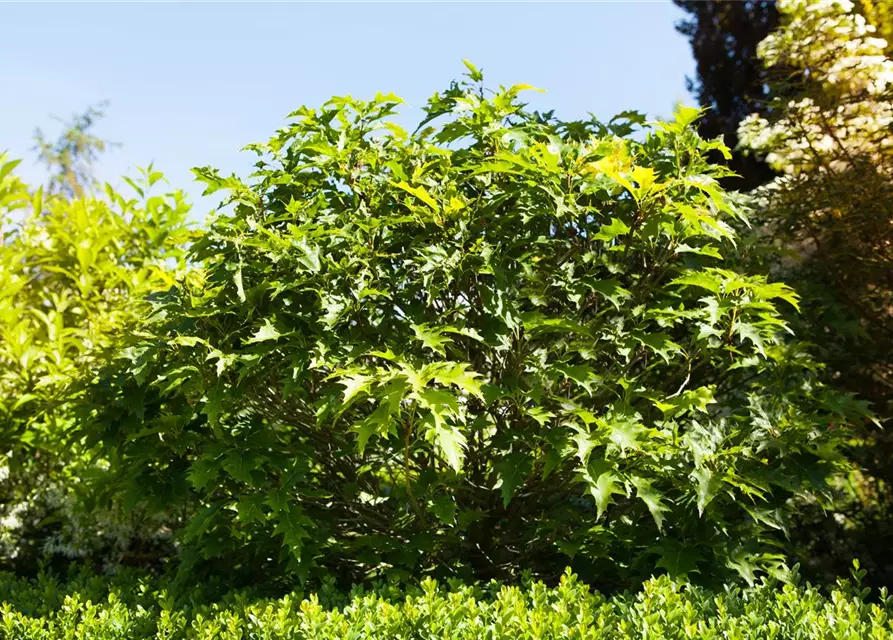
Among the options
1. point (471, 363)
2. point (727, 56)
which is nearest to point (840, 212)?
point (471, 363)

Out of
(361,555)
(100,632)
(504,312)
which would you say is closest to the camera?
(100,632)

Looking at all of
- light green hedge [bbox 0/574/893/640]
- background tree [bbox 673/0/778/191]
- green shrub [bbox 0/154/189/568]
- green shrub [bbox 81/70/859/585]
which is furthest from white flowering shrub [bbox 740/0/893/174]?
background tree [bbox 673/0/778/191]

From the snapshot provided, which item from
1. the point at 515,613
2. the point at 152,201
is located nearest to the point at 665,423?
the point at 515,613

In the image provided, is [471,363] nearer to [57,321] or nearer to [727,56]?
[57,321]

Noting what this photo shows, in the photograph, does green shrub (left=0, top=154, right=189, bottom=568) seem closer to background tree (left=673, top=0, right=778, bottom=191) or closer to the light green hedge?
the light green hedge

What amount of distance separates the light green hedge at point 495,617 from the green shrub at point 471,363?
38cm

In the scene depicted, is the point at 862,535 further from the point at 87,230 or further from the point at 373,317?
the point at 87,230

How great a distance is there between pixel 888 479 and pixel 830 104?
2931 millimetres

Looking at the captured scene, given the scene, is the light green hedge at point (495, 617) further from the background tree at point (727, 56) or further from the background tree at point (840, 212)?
the background tree at point (727, 56)

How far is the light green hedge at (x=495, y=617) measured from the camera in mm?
3092

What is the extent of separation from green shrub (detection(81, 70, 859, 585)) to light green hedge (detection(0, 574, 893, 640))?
384mm

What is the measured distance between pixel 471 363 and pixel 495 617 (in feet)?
4.26

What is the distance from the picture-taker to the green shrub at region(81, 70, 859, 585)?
3873 millimetres

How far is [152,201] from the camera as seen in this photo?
7051 millimetres
